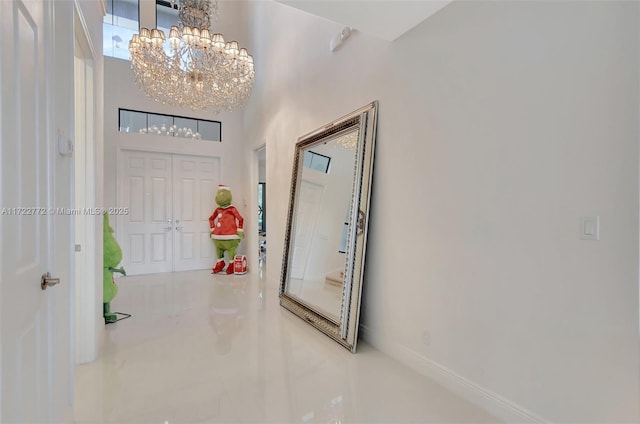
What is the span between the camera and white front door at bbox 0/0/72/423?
94cm

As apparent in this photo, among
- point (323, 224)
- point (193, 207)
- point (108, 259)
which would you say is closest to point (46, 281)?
point (108, 259)

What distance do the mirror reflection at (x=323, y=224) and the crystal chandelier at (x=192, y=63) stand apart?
132 cm

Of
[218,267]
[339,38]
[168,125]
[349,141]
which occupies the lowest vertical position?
[218,267]

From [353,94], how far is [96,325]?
9.61 ft

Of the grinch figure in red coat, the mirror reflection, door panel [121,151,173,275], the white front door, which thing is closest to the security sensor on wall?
the mirror reflection

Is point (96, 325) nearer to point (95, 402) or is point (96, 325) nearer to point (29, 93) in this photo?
point (95, 402)

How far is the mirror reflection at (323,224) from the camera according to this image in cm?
306

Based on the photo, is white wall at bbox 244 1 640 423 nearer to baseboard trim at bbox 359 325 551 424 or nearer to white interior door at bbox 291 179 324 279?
baseboard trim at bbox 359 325 551 424

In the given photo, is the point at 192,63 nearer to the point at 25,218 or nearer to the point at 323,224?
the point at 323,224

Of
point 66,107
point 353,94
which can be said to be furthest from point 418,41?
point 66,107

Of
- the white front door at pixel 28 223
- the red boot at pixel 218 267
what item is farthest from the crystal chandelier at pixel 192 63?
the red boot at pixel 218 267

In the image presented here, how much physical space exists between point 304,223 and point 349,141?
1190 millimetres

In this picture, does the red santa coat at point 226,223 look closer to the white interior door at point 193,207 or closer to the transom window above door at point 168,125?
the white interior door at point 193,207

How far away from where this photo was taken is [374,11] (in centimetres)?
214
